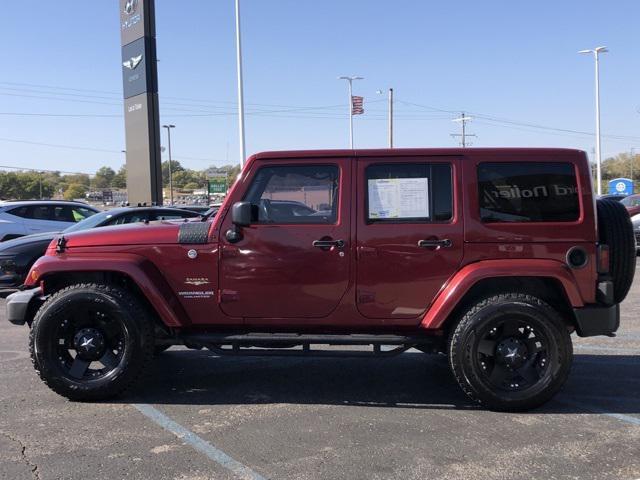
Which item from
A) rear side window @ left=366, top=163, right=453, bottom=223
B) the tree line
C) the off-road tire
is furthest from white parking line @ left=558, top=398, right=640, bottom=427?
the tree line

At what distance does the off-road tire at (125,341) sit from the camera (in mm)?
4410

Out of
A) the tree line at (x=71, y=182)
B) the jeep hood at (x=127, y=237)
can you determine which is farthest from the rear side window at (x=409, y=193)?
the tree line at (x=71, y=182)

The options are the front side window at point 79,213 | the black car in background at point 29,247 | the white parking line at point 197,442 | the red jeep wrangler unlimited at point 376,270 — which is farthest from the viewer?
the front side window at point 79,213

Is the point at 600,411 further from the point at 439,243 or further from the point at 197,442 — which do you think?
the point at 197,442

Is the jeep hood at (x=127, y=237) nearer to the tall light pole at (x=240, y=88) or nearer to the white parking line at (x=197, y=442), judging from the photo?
the white parking line at (x=197, y=442)

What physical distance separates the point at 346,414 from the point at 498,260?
160 centimetres

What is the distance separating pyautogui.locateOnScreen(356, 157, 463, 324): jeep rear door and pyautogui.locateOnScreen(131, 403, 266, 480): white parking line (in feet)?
4.85

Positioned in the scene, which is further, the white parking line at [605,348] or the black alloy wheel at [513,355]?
the white parking line at [605,348]

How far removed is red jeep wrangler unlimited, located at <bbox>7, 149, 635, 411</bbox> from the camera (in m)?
4.26

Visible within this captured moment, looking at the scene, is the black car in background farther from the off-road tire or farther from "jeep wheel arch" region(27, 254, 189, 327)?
the off-road tire

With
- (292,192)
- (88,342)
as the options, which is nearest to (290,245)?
(292,192)

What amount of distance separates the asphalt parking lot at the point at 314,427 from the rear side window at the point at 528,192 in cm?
146

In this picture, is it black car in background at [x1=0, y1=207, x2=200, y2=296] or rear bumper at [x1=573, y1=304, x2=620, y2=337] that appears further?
black car in background at [x1=0, y1=207, x2=200, y2=296]

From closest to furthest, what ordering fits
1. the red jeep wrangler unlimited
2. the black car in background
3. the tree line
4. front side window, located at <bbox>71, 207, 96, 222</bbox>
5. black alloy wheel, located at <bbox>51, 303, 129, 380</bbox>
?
the red jeep wrangler unlimited, black alloy wheel, located at <bbox>51, 303, 129, 380</bbox>, the black car in background, front side window, located at <bbox>71, 207, 96, 222</bbox>, the tree line
